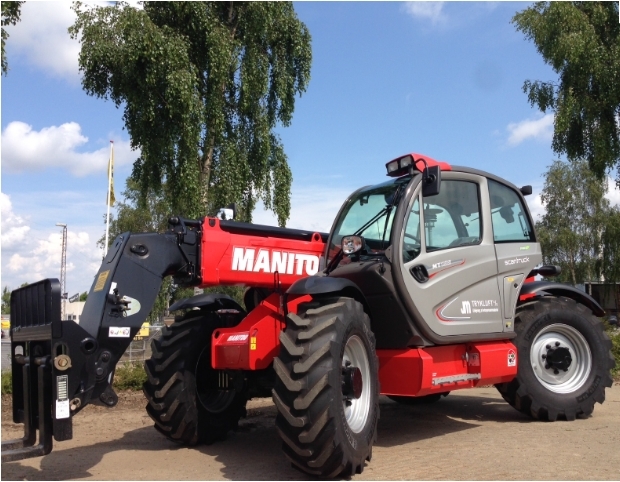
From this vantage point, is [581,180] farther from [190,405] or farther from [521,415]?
[190,405]

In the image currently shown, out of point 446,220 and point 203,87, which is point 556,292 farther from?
point 203,87

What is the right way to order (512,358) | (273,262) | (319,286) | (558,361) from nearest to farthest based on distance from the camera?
(319,286) < (273,262) < (512,358) < (558,361)

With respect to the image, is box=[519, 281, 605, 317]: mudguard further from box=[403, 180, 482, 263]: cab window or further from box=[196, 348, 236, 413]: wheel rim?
box=[196, 348, 236, 413]: wheel rim

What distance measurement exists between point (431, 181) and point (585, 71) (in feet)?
50.9

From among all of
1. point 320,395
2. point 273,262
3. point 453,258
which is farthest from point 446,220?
point 320,395

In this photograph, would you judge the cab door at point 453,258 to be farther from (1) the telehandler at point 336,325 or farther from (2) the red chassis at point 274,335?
(2) the red chassis at point 274,335

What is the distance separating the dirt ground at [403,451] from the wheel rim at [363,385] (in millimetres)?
419

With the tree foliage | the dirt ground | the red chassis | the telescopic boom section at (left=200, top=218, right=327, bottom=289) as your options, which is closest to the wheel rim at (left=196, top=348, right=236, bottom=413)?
the dirt ground

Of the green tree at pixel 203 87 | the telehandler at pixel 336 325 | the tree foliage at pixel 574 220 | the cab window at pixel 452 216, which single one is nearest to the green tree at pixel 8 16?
the green tree at pixel 203 87

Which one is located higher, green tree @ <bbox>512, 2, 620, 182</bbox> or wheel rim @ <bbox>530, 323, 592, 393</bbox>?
green tree @ <bbox>512, 2, 620, 182</bbox>

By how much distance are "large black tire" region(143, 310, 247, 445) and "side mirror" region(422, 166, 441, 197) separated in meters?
2.61

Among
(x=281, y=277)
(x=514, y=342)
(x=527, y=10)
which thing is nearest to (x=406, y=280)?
(x=281, y=277)

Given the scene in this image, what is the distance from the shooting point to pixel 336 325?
5473 millimetres

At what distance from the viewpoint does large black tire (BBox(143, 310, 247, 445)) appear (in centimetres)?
668
